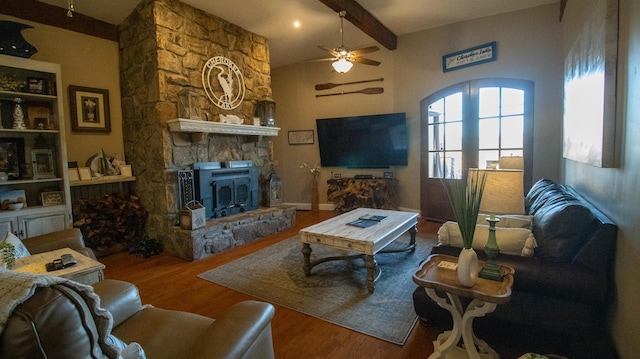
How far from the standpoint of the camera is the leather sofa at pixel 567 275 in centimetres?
162

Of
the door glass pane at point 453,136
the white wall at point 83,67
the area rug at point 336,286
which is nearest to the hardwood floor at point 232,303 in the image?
the area rug at point 336,286

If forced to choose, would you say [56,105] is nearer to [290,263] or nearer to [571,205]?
[290,263]

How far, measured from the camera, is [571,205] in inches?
70.1

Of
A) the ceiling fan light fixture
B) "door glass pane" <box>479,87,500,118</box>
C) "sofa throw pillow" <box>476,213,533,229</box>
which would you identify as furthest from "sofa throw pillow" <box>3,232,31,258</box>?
"door glass pane" <box>479,87,500,118</box>

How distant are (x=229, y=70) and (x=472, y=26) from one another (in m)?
3.86

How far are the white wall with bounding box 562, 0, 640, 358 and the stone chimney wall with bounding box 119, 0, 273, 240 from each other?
3.99 meters

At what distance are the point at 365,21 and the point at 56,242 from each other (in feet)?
14.6

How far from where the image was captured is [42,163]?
3.59 meters

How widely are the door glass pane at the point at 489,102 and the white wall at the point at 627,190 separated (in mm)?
3209

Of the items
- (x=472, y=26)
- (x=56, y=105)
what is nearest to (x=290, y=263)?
(x=56, y=105)

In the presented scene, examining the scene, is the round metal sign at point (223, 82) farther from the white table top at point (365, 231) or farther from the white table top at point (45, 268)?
the white table top at point (45, 268)

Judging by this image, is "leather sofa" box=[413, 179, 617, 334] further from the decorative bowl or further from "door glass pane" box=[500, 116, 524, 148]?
the decorative bowl

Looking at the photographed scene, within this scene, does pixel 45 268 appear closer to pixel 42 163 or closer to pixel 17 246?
pixel 17 246

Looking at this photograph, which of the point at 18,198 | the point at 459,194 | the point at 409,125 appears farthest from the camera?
the point at 409,125
